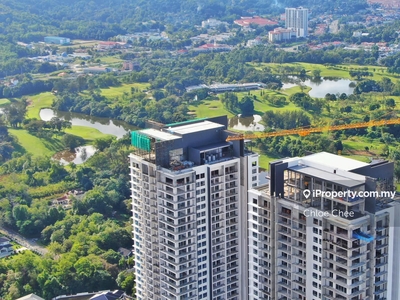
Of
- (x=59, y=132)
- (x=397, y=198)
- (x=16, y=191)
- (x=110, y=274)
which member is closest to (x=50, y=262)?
(x=110, y=274)

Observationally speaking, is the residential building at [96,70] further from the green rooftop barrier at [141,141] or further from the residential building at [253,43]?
the green rooftop barrier at [141,141]

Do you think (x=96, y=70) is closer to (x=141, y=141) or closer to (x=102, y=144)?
(x=102, y=144)

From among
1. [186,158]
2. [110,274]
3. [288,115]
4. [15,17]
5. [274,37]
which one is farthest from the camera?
[15,17]

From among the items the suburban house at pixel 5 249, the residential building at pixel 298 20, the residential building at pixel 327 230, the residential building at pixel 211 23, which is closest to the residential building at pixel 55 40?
the residential building at pixel 211 23

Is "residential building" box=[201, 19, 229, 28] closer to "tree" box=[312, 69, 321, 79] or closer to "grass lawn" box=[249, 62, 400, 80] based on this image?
"grass lawn" box=[249, 62, 400, 80]

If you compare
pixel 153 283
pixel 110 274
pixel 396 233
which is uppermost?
pixel 396 233

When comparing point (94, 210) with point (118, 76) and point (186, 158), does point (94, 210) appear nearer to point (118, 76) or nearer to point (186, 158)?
point (186, 158)
